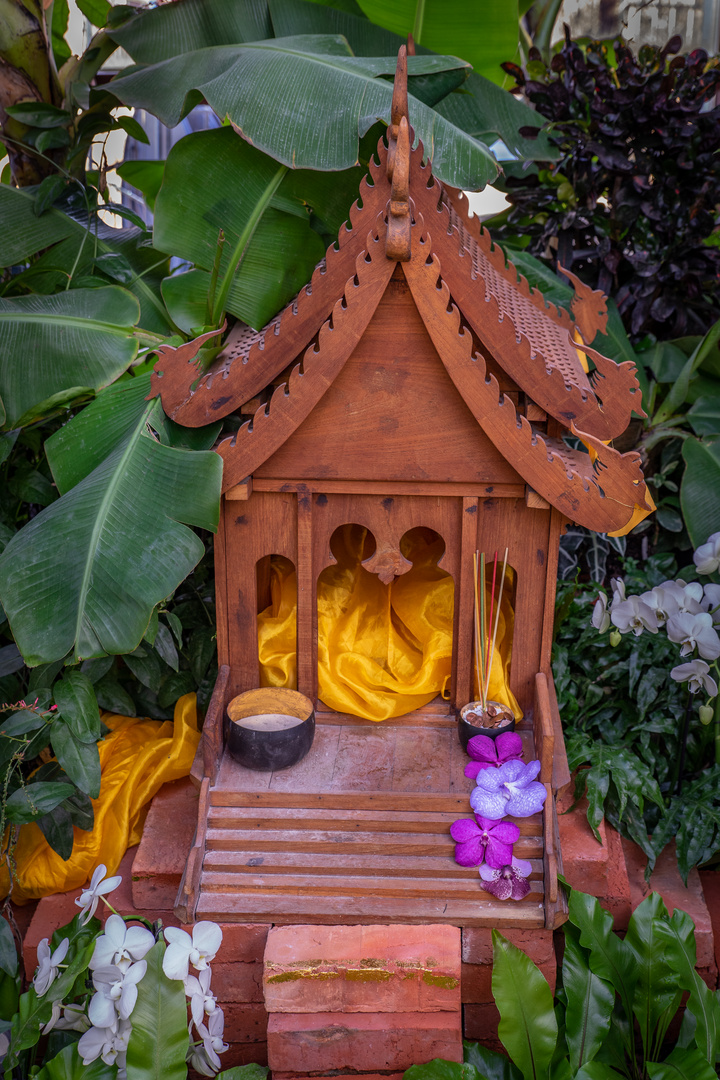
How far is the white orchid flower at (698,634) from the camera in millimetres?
2783

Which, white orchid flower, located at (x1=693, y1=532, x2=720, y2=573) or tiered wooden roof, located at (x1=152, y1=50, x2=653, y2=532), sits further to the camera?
white orchid flower, located at (x1=693, y1=532, x2=720, y2=573)

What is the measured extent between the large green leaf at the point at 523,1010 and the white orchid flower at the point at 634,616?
1214 millimetres

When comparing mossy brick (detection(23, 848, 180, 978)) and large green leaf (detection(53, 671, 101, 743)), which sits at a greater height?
large green leaf (detection(53, 671, 101, 743))

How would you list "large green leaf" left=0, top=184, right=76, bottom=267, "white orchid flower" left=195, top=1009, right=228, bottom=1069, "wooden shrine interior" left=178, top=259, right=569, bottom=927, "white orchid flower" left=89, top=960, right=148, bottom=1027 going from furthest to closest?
"large green leaf" left=0, top=184, right=76, bottom=267 → "wooden shrine interior" left=178, top=259, right=569, bottom=927 → "white orchid flower" left=195, top=1009, right=228, bottom=1069 → "white orchid flower" left=89, top=960, right=148, bottom=1027

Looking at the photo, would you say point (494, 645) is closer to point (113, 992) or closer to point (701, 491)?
point (113, 992)

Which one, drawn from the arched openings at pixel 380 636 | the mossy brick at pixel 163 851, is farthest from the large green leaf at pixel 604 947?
the mossy brick at pixel 163 851

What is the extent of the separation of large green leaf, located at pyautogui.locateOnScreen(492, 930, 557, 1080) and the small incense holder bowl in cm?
60

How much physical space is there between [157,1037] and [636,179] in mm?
3879

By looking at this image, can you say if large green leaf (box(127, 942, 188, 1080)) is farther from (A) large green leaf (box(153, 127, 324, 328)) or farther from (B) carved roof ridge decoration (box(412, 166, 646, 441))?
(A) large green leaf (box(153, 127, 324, 328))

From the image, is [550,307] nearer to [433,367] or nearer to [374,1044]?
[433,367]

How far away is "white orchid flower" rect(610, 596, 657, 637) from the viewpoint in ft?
9.68

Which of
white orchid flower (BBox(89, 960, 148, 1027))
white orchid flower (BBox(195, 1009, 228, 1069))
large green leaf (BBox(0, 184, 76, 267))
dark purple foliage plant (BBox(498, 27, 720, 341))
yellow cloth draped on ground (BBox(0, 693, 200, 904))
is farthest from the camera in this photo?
dark purple foliage plant (BBox(498, 27, 720, 341))

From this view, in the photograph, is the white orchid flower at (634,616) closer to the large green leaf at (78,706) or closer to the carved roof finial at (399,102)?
the carved roof finial at (399,102)

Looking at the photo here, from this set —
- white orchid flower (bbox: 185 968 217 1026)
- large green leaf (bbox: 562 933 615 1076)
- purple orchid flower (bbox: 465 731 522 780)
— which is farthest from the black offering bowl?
large green leaf (bbox: 562 933 615 1076)
